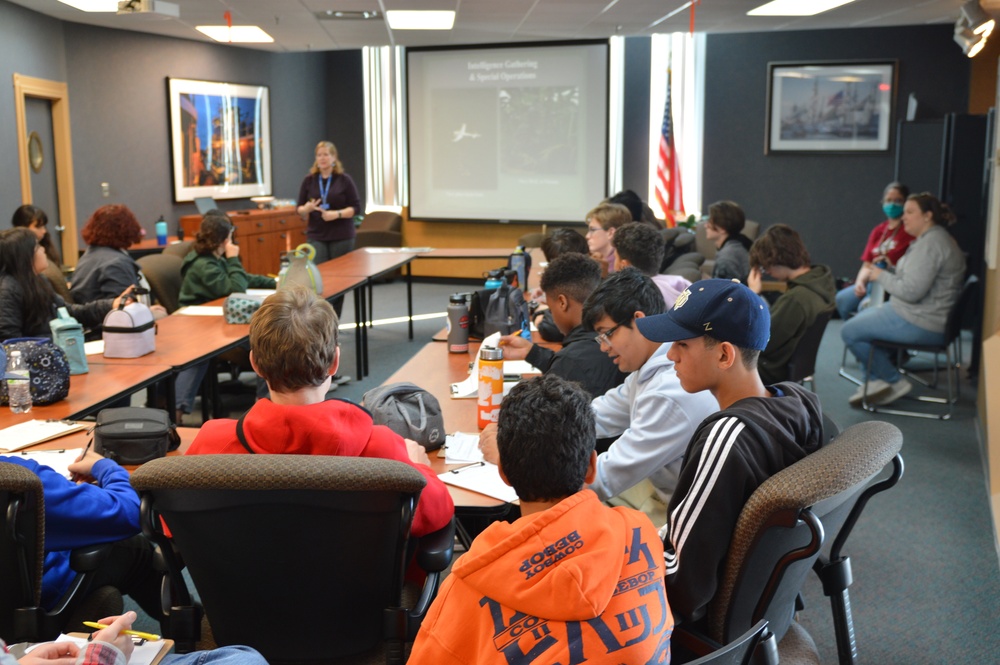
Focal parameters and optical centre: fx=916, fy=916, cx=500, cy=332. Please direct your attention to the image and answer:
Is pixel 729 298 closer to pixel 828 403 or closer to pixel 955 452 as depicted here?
pixel 955 452

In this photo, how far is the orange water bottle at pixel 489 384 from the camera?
8.97ft

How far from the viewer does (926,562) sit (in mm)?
3570

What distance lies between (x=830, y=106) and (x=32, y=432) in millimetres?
8764

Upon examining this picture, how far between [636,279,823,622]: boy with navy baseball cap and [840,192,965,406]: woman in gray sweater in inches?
159

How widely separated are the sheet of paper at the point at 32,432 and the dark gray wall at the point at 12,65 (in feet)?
16.3

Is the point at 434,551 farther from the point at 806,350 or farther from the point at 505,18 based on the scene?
the point at 505,18

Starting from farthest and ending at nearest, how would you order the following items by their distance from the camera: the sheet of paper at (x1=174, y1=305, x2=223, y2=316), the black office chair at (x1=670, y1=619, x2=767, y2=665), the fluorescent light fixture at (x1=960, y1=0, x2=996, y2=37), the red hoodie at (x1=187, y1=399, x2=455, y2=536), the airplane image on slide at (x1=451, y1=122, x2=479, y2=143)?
the airplane image on slide at (x1=451, y1=122, x2=479, y2=143)
the fluorescent light fixture at (x1=960, y1=0, x2=996, y2=37)
the sheet of paper at (x1=174, y1=305, x2=223, y2=316)
the red hoodie at (x1=187, y1=399, x2=455, y2=536)
the black office chair at (x1=670, y1=619, x2=767, y2=665)

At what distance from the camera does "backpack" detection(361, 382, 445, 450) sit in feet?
8.42

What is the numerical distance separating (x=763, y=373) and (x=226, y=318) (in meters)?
2.71

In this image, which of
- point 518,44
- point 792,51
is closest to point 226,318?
point 518,44

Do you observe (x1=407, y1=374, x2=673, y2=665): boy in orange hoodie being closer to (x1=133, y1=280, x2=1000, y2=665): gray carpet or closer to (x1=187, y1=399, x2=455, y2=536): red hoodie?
(x1=187, y1=399, x2=455, y2=536): red hoodie

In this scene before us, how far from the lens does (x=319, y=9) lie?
7301 mm

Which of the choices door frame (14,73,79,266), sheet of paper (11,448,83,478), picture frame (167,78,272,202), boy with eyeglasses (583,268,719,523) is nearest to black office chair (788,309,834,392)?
boy with eyeglasses (583,268,719,523)

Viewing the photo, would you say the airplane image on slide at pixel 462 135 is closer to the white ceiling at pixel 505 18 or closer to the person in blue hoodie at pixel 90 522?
the white ceiling at pixel 505 18
